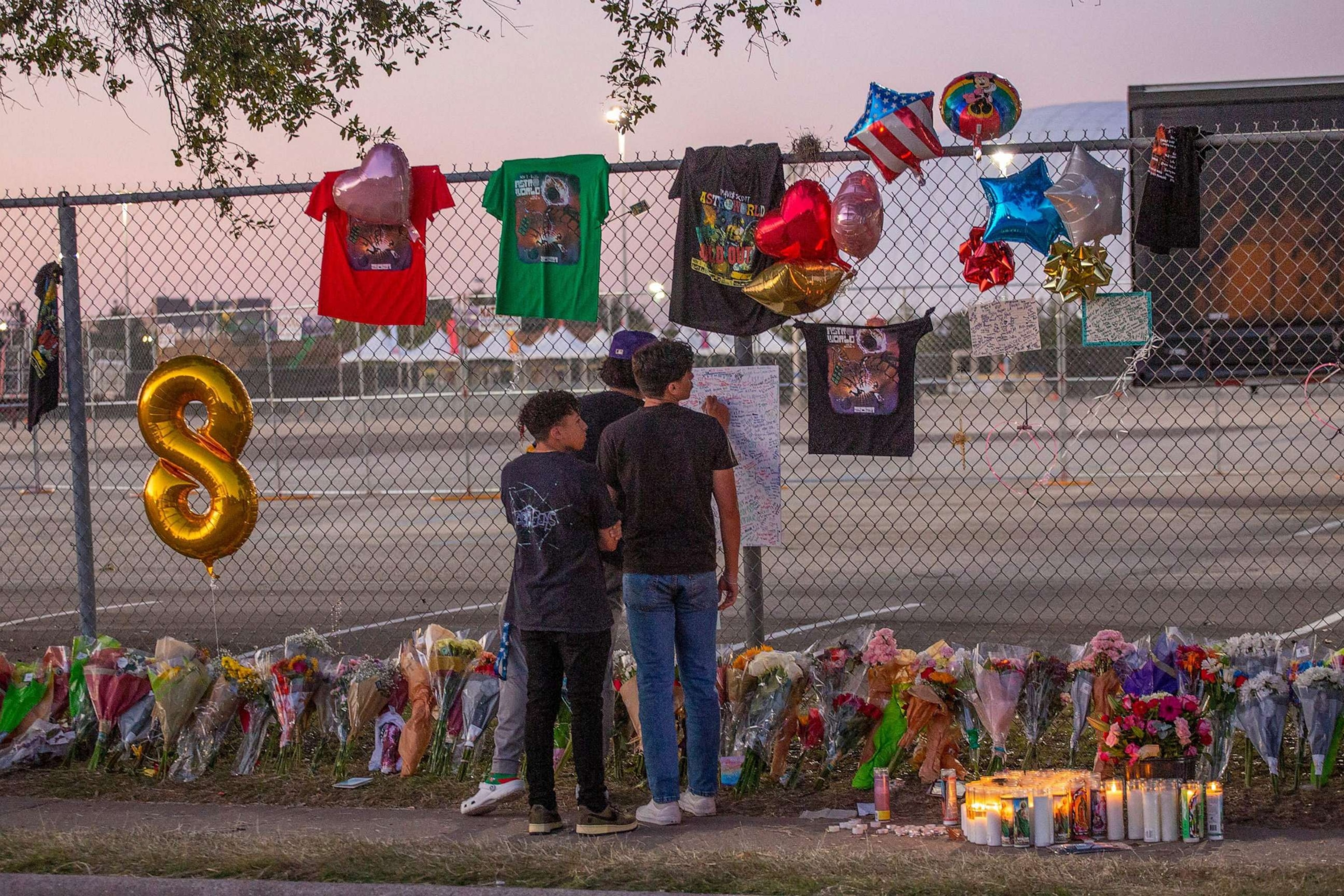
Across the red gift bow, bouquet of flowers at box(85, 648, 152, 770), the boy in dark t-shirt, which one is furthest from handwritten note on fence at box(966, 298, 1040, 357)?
bouquet of flowers at box(85, 648, 152, 770)

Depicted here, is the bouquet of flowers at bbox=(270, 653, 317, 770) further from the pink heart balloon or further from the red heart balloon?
the red heart balloon

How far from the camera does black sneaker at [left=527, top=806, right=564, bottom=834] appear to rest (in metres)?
4.95

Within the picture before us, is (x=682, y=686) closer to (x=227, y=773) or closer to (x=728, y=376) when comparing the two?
(x=728, y=376)

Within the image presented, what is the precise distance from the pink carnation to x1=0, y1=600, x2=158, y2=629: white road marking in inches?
276

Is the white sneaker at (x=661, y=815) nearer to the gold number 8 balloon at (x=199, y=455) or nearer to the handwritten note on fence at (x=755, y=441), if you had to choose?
the handwritten note on fence at (x=755, y=441)

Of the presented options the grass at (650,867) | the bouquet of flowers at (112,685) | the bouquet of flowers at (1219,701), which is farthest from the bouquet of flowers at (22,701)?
the bouquet of flowers at (1219,701)

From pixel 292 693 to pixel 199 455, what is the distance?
1.30 m

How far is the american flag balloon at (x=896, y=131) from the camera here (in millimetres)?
5500

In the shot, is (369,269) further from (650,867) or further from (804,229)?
(650,867)

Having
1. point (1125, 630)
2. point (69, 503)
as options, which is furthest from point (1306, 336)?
point (69, 503)

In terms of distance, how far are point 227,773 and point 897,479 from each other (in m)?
13.4

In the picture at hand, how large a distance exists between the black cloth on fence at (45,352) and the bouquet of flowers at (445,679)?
8.63 feet

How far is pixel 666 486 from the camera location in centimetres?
502

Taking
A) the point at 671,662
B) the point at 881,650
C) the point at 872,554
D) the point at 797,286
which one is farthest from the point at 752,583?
the point at 872,554
